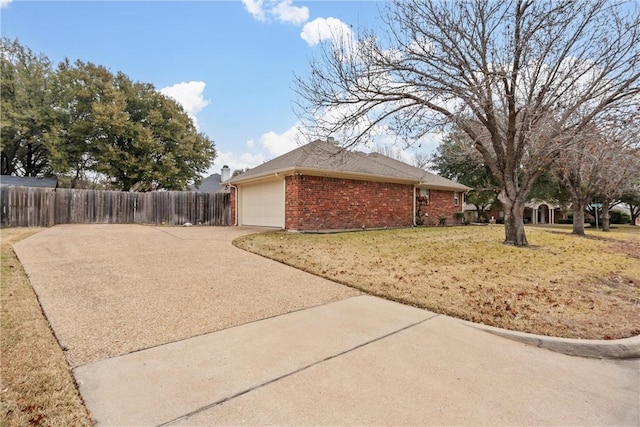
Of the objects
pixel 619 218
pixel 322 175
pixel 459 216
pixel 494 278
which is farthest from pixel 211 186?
pixel 619 218

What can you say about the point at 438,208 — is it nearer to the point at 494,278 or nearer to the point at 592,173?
the point at 592,173

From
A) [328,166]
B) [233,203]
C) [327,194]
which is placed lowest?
[233,203]

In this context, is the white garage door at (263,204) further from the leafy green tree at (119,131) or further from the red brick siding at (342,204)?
the leafy green tree at (119,131)

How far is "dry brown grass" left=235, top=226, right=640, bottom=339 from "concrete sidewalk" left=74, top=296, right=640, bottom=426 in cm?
71

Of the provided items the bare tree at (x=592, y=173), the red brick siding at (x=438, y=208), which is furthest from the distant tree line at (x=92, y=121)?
the bare tree at (x=592, y=173)

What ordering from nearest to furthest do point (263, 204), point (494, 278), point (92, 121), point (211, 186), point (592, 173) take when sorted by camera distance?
point (494, 278), point (263, 204), point (592, 173), point (92, 121), point (211, 186)

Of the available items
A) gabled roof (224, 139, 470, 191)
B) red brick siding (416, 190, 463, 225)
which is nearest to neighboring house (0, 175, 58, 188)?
gabled roof (224, 139, 470, 191)

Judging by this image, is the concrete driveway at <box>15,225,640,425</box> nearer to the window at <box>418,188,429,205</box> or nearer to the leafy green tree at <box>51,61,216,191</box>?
the window at <box>418,188,429,205</box>

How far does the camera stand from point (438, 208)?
17891 mm

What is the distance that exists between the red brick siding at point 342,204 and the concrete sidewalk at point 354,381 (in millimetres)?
8515

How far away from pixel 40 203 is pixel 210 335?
15727mm

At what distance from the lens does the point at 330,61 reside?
771 cm

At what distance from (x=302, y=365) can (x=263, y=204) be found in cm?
1197

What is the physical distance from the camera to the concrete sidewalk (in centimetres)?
203
